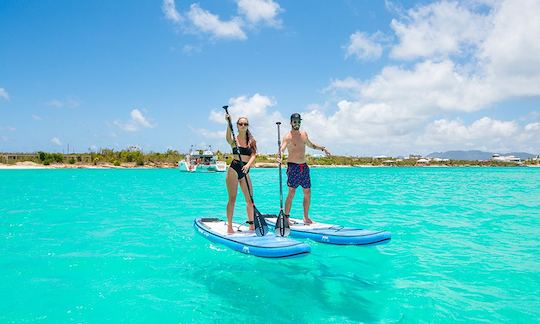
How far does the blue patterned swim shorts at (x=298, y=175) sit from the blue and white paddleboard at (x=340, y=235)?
120 centimetres

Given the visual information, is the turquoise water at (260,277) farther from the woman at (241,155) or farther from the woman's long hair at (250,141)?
the woman's long hair at (250,141)

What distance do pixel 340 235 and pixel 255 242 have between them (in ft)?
6.98

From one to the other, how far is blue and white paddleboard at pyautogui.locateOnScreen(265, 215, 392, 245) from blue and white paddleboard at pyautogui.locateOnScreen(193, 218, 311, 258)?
4.17 feet

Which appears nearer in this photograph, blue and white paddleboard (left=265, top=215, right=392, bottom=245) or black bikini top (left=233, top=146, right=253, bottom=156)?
blue and white paddleboard (left=265, top=215, right=392, bottom=245)

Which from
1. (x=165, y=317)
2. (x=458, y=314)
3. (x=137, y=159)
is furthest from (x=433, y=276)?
(x=137, y=159)

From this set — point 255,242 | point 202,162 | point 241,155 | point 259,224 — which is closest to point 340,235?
point 259,224

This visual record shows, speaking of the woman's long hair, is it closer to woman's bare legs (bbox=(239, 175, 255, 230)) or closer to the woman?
the woman

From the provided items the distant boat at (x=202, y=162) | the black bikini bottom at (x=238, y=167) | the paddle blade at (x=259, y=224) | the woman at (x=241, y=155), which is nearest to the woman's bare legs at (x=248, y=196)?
the woman at (x=241, y=155)

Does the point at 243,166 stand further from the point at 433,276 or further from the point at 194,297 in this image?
the point at 433,276

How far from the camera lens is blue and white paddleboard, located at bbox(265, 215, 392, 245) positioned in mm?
8359

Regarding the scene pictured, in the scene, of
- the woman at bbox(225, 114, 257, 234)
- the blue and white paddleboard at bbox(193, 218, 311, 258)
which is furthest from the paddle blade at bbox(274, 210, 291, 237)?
the woman at bbox(225, 114, 257, 234)

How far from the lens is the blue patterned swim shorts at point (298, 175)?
10.1m

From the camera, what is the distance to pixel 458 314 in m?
5.77

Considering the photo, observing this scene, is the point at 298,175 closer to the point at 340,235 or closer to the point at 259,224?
the point at 259,224
